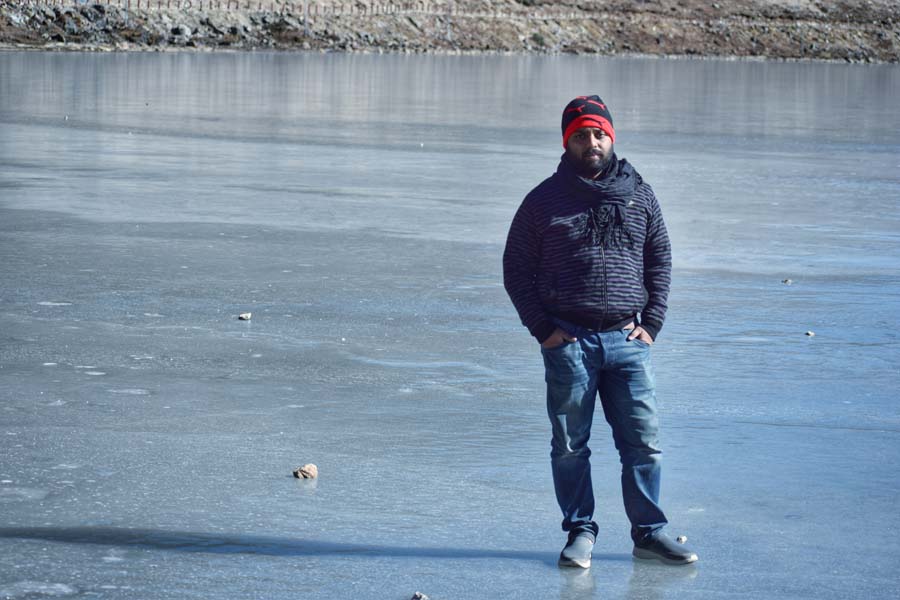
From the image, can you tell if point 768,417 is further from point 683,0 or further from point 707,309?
point 683,0

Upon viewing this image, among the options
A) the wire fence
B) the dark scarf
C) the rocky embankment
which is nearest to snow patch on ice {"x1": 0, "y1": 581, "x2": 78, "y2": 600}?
the dark scarf

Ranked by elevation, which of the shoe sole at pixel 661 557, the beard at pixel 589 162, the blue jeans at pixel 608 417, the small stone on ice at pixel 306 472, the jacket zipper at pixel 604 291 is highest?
the beard at pixel 589 162

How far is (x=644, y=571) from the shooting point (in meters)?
5.58


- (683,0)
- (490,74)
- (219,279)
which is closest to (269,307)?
(219,279)

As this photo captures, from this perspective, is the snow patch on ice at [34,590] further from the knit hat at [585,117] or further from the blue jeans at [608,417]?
the knit hat at [585,117]

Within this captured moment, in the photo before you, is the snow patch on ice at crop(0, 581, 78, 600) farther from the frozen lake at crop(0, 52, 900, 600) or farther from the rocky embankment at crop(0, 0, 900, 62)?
the rocky embankment at crop(0, 0, 900, 62)

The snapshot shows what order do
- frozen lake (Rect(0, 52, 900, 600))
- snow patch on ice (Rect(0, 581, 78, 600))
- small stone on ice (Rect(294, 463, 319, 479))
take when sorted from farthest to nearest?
small stone on ice (Rect(294, 463, 319, 479)) < frozen lake (Rect(0, 52, 900, 600)) < snow patch on ice (Rect(0, 581, 78, 600))

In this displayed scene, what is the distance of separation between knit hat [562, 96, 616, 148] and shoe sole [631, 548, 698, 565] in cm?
144

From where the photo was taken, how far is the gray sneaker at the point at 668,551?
5.58 meters

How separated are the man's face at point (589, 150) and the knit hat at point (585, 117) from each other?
2cm

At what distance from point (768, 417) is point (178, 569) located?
339 centimetres

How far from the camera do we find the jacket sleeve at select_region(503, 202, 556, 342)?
18.5ft

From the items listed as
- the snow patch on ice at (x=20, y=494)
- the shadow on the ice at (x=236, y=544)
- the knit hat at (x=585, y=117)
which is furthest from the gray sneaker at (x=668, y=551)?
the snow patch on ice at (x=20, y=494)

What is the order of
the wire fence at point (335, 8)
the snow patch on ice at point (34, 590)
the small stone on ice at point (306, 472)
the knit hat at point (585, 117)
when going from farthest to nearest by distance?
the wire fence at point (335, 8)
the small stone on ice at point (306, 472)
the knit hat at point (585, 117)
the snow patch on ice at point (34, 590)
